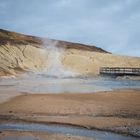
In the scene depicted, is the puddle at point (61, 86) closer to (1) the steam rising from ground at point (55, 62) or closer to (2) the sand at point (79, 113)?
(2) the sand at point (79, 113)

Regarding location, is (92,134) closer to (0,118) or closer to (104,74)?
(0,118)

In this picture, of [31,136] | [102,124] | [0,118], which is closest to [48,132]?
[31,136]

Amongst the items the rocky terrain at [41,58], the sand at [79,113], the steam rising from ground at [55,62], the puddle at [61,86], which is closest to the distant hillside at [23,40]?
the rocky terrain at [41,58]

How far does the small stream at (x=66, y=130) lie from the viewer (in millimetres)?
9719

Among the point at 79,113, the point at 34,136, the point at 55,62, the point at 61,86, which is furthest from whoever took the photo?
the point at 55,62

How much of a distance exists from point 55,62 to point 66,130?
57.1 metres

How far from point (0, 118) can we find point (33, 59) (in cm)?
5473

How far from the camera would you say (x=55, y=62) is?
67688mm

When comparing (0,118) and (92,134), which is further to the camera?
(0,118)

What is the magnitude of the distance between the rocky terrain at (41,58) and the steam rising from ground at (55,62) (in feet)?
0.68

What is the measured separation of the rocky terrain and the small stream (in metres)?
41.6

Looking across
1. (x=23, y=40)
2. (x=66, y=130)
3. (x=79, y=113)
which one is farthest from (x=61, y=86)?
(x=23, y=40)

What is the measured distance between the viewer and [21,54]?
67375mm

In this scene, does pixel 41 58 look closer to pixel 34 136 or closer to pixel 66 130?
pixel 66 130
